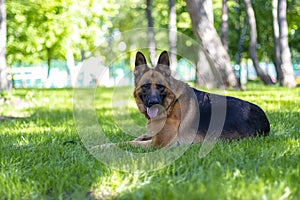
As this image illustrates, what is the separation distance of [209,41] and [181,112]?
35.0 ft

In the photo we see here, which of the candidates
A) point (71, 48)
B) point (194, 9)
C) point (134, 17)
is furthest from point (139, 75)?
point (134, 17)

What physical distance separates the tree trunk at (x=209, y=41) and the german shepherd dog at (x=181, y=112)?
9306 millimetres

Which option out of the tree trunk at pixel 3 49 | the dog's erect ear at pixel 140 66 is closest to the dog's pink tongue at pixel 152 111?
the dog's erect ear at pixel 140 66

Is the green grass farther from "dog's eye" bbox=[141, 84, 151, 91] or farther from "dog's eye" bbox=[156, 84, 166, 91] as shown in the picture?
"dog's eye" bbox=[141, 84, 151, 91]

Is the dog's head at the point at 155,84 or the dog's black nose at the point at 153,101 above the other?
the dog's head at the point at 155,84

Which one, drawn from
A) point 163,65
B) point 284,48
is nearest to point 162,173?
point 163,65

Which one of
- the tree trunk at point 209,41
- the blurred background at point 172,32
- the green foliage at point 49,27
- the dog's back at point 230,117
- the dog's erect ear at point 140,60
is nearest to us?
the dog's erect ear at point 140,60

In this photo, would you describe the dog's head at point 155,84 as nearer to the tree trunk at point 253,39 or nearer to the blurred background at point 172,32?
the blurred background at point 172,32

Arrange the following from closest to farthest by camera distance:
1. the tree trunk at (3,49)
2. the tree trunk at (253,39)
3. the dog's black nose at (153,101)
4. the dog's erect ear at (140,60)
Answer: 1. the dog's black nose at (153,101)
2. the dog's erect ear at (140,60)
3. the tree trunk at (3,49)
4. the tree trunk at (253,39)

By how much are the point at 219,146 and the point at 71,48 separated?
89.6 feet

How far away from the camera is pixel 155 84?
16.9 ft

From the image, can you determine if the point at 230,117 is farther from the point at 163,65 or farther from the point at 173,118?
the point at 163,65

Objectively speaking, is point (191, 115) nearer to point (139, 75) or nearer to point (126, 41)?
point (139, 75)

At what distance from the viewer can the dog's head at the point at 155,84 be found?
5124mm
